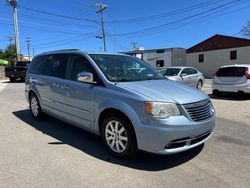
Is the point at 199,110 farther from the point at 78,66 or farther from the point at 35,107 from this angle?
the point at 35,107

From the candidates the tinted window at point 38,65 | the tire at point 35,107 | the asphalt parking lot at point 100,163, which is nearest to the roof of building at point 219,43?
the asphalt parking lot at point 100,163

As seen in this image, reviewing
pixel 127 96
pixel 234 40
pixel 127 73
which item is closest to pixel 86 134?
pixel 127 73

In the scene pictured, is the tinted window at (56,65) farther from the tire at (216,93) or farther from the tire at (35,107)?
the tire at (216,93)

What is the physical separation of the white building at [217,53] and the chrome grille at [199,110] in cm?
3115

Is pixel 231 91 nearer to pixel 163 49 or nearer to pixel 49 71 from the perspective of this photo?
pixel 49 71

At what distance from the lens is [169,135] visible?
3566 millimetres

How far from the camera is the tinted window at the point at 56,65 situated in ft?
17.9

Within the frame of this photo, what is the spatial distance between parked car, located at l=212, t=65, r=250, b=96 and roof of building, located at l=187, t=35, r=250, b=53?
2335 cm

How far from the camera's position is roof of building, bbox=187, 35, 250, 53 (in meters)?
32.5

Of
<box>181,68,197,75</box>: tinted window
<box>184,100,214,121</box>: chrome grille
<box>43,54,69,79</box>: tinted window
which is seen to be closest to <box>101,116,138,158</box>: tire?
<box>184,100,214,121</box>: chrome grille

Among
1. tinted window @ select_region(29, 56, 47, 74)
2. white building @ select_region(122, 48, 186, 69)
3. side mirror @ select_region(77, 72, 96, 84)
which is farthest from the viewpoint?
white building @ select_region(122, 48, 186, 69)

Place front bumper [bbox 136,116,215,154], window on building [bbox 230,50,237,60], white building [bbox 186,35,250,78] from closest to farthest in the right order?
1. front bumper [bbox 136,116,215,154]
2. white building [bbox 186,35,250,78]
3. window on building [bbox 230,50,237,60]

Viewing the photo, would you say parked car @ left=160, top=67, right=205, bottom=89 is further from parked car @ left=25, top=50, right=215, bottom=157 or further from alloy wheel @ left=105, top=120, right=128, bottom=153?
alloy wheel @ left=105, top=120, right=128, bottom=153

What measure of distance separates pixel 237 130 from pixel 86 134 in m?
3.51
